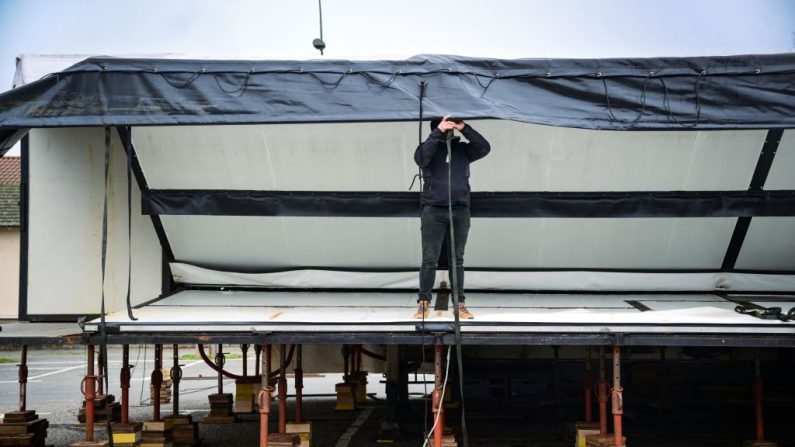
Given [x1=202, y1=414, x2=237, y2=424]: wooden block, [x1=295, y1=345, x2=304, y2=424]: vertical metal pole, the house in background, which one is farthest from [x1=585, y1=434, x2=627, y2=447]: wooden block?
the house in background

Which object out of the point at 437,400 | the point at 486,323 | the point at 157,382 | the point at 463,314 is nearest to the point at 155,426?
the point at 157,382

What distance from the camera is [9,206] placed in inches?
1074

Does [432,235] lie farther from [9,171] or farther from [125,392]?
[9,171]

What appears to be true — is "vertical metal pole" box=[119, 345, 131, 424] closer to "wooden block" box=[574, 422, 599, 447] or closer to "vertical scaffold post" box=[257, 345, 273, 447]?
"vertical scaffold post" box=[257, 345, 273, 447]

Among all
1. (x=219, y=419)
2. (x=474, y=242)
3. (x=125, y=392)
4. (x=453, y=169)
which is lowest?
(x=219, y=419)

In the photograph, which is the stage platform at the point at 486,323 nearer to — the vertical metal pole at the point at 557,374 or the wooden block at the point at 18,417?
the vertical metal pole at the point at 557,374

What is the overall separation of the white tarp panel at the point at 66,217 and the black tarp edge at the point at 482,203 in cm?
57

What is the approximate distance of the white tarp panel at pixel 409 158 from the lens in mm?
7332

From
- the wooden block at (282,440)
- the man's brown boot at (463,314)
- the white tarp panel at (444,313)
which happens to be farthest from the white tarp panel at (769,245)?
the wooden block at (282,440)

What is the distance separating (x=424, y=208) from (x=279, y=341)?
159cm

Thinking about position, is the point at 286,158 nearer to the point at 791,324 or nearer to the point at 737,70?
the point at 737,70

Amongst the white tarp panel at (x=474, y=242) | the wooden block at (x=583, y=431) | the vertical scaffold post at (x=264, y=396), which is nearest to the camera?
the vertical scaffold post at (x=264, y=396)

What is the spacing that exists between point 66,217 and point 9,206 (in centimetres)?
2174

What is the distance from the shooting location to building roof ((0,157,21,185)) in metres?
30.0
